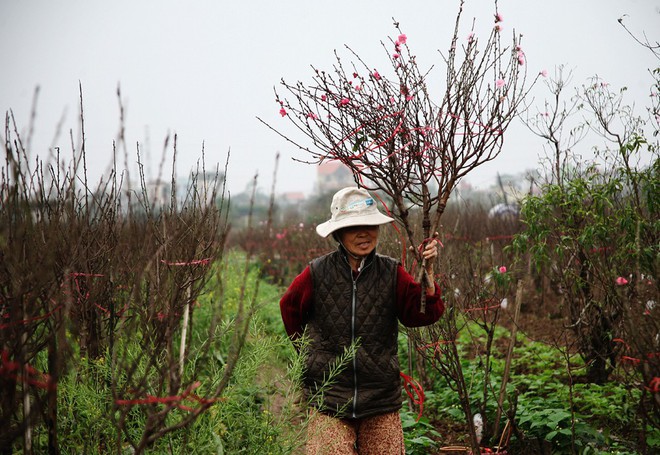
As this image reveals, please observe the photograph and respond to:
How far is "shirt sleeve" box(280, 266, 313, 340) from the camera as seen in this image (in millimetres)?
2824

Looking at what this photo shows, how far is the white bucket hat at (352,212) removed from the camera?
9.03 ft

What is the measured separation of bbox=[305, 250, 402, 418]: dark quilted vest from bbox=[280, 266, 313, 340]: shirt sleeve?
40 millimetres

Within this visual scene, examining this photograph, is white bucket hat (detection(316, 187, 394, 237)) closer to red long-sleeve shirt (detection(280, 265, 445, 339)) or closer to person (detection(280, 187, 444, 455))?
person (detection(280, 187, 444, 455))

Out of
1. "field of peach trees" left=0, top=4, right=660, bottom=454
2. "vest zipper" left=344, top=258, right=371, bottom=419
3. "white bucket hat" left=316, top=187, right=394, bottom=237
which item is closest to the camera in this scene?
"field of peach trees" left=0, top=4, right=660, bottom=454

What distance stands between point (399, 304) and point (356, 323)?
0.86 ft

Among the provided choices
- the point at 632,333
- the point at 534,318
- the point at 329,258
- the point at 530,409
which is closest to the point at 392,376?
the point at 329,258

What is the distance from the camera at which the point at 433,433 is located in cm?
404

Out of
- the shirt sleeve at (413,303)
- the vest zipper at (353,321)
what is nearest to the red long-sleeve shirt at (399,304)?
the shirt sleeve at (413,303)

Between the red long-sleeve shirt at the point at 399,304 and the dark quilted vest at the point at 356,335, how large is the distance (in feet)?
0.12

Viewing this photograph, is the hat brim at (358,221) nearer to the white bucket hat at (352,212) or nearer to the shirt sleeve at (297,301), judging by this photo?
the white bucket hat at (352,212)

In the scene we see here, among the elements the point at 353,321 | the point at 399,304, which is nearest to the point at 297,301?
the point at 353,321

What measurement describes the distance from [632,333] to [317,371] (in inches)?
55.9

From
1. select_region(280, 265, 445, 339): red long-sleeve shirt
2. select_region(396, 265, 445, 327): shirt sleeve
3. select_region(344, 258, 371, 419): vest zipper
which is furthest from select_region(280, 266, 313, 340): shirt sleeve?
select_region(396, 265, 445, 327): shirt sleeve

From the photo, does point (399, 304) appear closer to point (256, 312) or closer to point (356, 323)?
point (356, 323)
